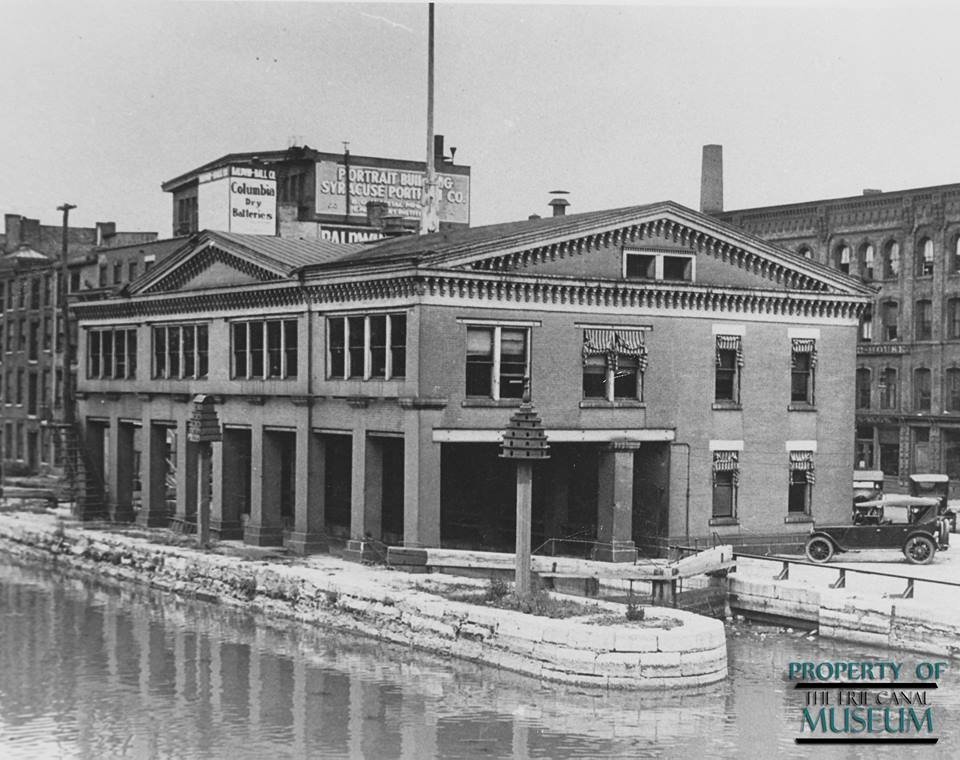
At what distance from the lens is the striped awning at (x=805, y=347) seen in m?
40.5

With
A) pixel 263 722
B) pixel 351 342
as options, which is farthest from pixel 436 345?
pixel 263 722

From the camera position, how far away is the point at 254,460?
41.1 meters

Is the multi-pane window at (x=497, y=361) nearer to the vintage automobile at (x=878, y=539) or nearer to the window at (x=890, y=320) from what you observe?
the vintage automobile at (x=878, y=539)

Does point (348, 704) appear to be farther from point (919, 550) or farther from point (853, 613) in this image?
point (919, 550)

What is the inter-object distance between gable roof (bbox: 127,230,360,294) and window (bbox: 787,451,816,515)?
15134 millimetres

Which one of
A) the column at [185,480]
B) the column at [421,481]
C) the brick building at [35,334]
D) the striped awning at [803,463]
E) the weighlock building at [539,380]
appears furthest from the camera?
the brick building at [35,334]

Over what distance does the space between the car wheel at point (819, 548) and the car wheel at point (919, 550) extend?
2062mm

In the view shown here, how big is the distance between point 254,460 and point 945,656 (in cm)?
2122

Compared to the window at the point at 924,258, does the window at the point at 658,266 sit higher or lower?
lower

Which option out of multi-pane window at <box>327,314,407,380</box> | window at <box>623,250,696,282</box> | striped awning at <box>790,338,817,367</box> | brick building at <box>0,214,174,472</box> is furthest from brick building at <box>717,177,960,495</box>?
brick building at <box>0,214,174,472</box>

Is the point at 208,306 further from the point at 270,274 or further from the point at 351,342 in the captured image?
the point at 351,342

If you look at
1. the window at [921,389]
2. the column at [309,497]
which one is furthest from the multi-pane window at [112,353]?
the window at [921,389]

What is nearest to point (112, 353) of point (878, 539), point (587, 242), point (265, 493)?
point (265, 493)

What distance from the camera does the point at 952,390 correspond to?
202ft
